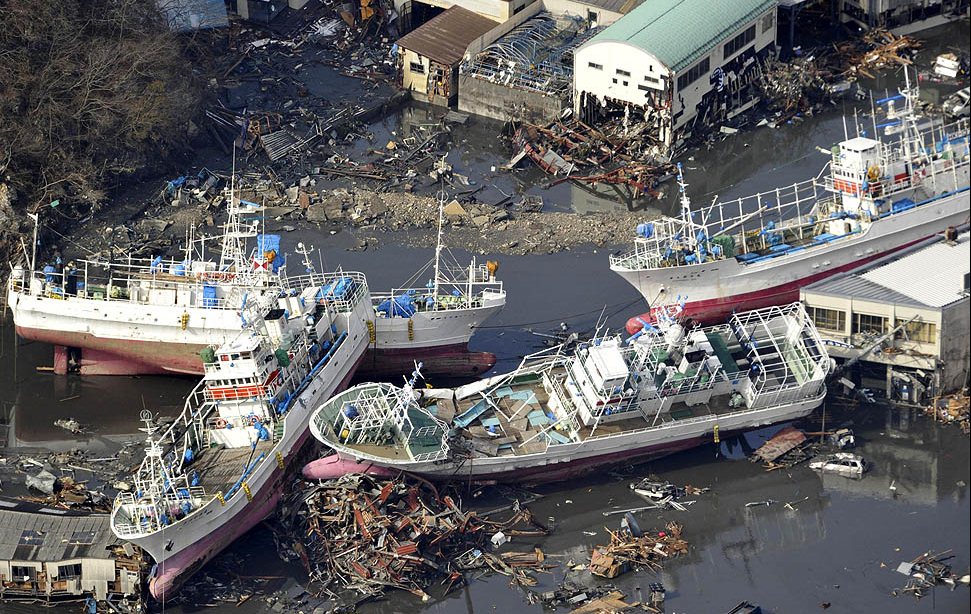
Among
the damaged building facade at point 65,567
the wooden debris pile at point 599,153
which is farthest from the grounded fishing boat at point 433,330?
the damaged building facade at point 65,567

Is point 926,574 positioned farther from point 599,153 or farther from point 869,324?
point 599,153

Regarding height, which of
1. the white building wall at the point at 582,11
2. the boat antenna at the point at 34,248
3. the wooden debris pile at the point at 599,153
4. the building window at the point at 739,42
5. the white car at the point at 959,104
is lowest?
the boat antenna at the point at 34,248

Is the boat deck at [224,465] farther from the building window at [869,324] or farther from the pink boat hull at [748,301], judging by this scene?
the building window at [869,324]

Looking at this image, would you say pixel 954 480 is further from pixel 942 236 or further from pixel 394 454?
pixel 394 454

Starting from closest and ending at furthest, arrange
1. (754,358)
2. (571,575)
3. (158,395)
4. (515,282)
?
1. (571,575)
2. (754,358)
3. (158,395)
4. (515,282)

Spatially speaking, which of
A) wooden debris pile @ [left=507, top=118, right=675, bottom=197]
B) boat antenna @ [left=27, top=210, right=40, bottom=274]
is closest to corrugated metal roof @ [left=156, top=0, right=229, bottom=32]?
boat antenna @ [left=27, top=210, right=40, bottom=274]

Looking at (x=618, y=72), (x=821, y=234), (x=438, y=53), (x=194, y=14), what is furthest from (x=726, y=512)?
(x=194, y=14)

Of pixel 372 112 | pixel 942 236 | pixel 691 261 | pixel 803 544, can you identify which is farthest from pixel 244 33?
pixel 803 544

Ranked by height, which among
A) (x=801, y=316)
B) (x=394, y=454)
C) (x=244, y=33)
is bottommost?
(x=394, y=454)
